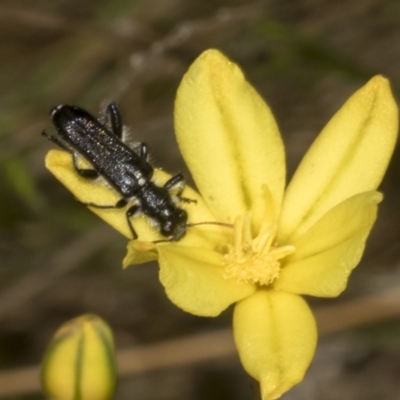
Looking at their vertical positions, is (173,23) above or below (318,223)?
below

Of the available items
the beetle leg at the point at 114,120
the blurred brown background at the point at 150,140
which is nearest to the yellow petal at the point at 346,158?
the beetle leg at the point at 114,120

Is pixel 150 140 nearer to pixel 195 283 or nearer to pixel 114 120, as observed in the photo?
pixel 114 120

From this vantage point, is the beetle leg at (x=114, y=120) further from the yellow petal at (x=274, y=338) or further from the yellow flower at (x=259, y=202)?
the yellow petal at (x=274, y=338)

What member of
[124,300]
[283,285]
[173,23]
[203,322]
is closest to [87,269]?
[124,300]

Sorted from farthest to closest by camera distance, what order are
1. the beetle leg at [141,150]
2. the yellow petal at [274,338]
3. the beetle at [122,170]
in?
A: the beetle leg at [141,150], the beetle at [122,170], the yellow petal at [274,338]

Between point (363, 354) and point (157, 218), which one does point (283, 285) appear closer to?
point (157, 218)
